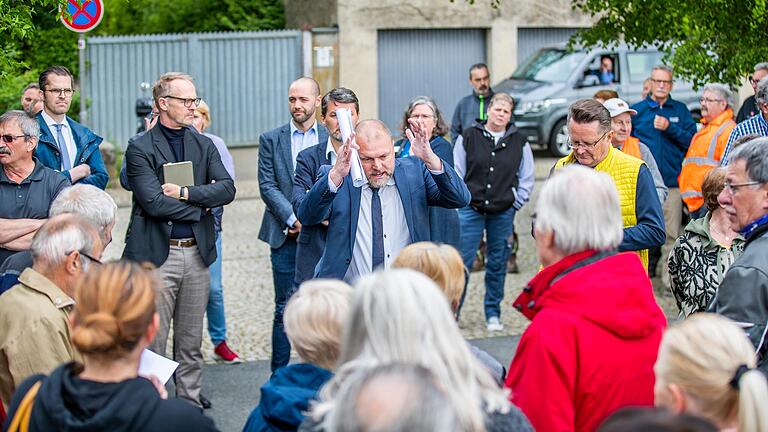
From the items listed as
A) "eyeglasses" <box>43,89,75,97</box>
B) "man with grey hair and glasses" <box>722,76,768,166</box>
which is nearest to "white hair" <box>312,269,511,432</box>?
"man with grey hair and glasses" <box>722,76,768,166</box>

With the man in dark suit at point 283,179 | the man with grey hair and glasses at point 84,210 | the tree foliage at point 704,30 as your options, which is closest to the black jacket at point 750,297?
the man with grey hair and glasses at point 84,210

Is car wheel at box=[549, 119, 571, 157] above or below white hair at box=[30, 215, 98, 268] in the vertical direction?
above

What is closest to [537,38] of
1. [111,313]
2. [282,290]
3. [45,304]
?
[282,290]

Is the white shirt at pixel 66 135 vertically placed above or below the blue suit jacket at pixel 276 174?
above

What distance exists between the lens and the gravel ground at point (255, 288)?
359 inches

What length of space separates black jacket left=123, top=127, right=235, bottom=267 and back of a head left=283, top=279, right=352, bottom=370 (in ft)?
10.3

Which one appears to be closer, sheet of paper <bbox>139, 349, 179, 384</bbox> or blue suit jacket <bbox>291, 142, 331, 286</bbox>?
sheet of paper <bbox>139, 349, 179, 384</bbox>

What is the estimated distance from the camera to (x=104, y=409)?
319cm

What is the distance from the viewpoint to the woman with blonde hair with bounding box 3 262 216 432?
3.20 m

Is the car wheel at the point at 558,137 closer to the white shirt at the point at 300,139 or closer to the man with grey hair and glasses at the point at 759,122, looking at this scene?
the man with grey hair and glasses at the point at 759,122

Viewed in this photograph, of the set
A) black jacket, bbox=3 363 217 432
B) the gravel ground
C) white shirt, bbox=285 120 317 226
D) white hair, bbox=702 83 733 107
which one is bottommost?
the gravel ground

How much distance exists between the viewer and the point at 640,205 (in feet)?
19.3

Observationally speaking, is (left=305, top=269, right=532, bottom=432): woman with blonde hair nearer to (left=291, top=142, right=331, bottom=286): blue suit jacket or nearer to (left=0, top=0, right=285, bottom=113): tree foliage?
(left=291, top=142, right=331, bottom=286): blue suit jacket

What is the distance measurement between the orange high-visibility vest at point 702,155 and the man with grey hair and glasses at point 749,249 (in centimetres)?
521
